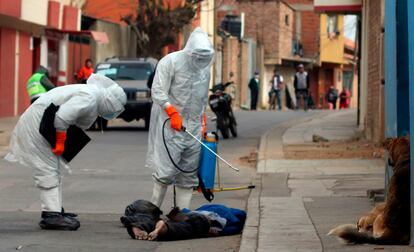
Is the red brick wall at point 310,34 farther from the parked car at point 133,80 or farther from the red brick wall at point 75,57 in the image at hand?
the parked car at point 133,80

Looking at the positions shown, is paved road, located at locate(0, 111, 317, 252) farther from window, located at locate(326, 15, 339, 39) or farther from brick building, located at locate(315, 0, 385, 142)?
window, located at locate(326, 15, 339, 39)

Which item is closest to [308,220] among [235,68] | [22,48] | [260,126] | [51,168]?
[51,168]

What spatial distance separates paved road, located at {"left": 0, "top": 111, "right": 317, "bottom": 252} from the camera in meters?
9.65

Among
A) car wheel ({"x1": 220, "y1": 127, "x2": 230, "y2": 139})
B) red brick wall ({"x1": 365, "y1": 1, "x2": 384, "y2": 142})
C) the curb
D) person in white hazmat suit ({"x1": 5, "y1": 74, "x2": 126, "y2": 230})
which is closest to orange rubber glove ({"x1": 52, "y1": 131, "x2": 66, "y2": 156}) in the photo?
person in white hazmat suit ({"x1": 5, "y1": 74, "x2": 126, "y2": 230})

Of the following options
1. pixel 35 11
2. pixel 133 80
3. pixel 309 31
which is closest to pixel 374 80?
pixel 133 80

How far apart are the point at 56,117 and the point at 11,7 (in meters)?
19.7

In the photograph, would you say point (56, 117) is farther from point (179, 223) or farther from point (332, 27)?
point (332, 27)

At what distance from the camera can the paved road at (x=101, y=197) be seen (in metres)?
9.65

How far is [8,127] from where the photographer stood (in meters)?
26.4

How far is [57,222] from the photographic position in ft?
34.2

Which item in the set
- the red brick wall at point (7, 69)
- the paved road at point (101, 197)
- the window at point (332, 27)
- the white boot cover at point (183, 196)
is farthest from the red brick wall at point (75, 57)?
the window at point (332, 27)

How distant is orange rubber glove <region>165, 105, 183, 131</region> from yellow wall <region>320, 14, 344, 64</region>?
57160mm

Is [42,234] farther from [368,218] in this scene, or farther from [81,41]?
[81,41]

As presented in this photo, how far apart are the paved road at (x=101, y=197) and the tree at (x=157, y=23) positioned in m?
16.9
